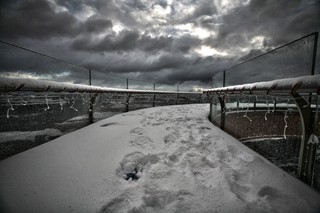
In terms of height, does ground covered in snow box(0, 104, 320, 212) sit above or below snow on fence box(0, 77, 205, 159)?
below

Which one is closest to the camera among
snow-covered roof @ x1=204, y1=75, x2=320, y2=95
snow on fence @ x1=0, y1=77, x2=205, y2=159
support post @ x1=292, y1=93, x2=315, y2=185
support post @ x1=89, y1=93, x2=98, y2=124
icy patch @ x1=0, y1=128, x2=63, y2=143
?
snow-covered roof @ x1=204, y1=75, x2=320, y2=95

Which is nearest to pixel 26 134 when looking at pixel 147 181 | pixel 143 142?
pixel 143 142

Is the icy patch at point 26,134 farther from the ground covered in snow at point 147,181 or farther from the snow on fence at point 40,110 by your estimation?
the ground covered in snow at point 147,181

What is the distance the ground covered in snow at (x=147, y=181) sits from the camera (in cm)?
Result: 131

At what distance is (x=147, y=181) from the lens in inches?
64.9

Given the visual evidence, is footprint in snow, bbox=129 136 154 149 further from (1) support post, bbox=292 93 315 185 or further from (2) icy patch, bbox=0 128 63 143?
(1) support post, bbox=292 93 315 185

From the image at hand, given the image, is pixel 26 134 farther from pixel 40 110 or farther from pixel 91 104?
pixel 91 104

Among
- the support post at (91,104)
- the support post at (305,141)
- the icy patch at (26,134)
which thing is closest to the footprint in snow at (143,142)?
the icy patch at (26,134)

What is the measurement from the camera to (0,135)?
7.87 feet

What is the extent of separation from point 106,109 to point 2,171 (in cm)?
452

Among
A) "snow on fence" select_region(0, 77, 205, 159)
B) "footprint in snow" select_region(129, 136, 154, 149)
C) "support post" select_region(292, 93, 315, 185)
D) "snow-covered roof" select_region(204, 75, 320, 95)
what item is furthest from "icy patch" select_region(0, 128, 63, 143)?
"support post" select_region(292, 93, 315, 185)

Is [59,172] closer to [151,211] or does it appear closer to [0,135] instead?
[151,211]

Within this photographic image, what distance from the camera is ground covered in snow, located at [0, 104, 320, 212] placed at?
1313 millimetres

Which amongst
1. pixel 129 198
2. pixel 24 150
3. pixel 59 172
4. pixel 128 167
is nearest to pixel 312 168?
pixel 129 198
